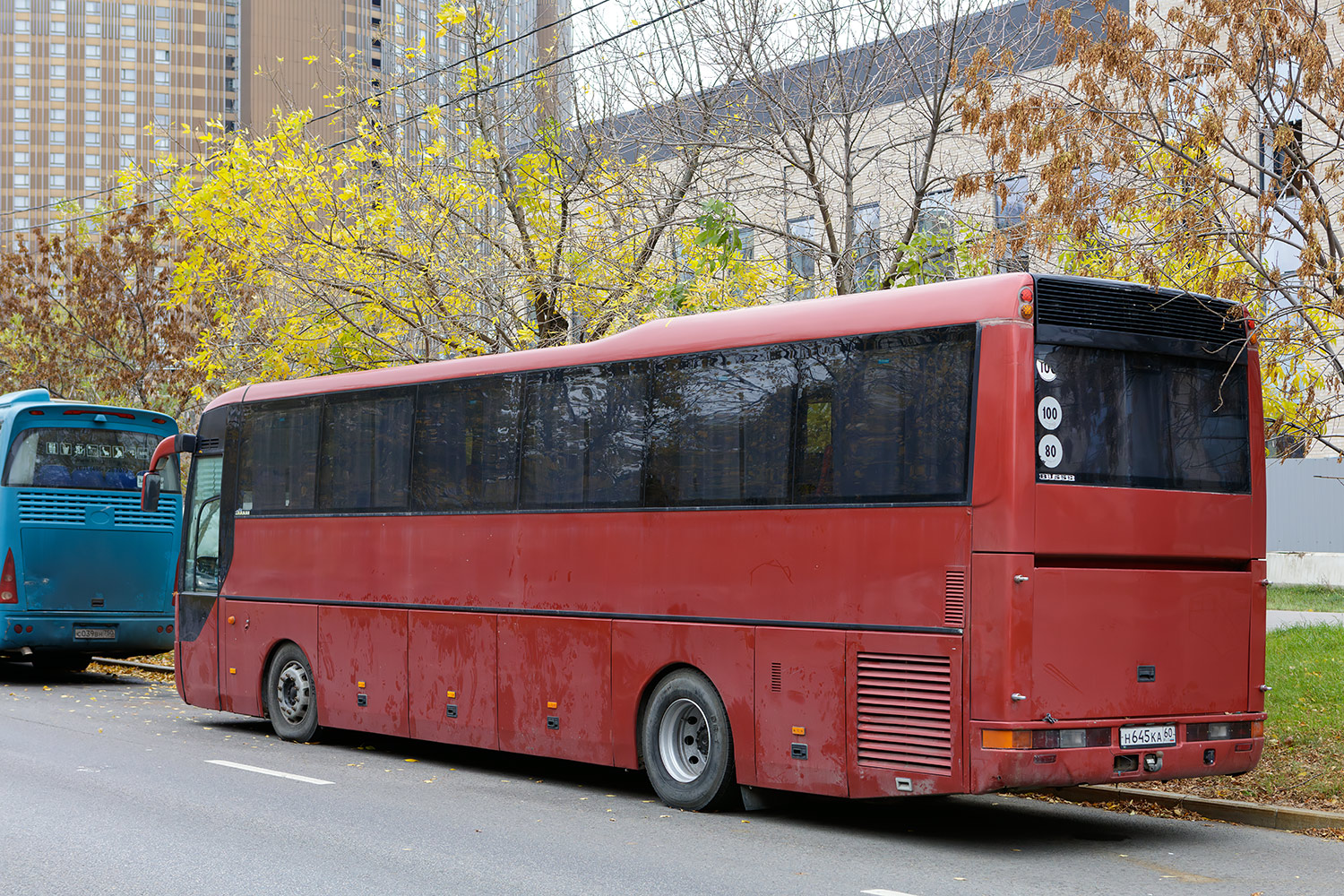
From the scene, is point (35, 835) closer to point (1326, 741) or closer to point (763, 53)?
point (1326, 741)

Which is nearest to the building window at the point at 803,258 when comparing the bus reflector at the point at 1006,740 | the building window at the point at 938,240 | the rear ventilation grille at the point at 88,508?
the building window at the point at 938,240

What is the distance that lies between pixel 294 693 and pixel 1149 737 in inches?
322

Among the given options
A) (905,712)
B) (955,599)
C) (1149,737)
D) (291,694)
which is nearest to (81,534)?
(291,694)

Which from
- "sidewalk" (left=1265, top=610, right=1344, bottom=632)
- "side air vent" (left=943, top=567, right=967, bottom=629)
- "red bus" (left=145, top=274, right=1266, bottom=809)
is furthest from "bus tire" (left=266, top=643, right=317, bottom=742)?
"sidewalk" (left=1265, top=610, right=1344, bottom=632)

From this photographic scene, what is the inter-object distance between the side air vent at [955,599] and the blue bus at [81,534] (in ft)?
43.9

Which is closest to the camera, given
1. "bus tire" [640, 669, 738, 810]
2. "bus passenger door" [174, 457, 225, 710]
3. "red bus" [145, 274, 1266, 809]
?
"red bus" [145, 274, 1266, 809]

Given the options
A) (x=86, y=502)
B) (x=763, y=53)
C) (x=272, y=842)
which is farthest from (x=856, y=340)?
(x=86, y=502)

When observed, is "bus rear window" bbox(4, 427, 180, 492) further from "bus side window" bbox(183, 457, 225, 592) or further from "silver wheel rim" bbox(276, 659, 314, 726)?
"silver wheel rim" bbox(276, 659, 314, 726)

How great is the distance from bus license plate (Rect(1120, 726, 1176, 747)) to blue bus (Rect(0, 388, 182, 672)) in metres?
13.9

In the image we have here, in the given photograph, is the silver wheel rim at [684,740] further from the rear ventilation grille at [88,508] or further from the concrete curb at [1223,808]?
the rear ventilation grille at [88,508]

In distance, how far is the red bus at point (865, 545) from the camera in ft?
27.7

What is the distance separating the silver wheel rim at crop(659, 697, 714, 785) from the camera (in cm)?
1014

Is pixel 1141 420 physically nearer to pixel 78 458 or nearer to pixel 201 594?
pixel 201 594

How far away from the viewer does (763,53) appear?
1502 cm
